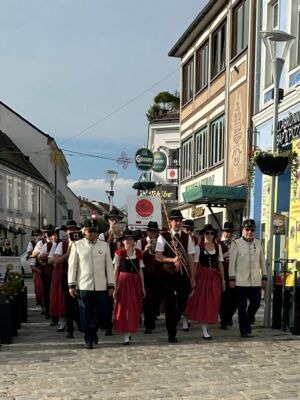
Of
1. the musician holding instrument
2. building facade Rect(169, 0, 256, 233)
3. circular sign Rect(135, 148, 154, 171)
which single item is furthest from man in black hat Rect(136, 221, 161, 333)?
circular sign Rect(135, 148, 154, 171)

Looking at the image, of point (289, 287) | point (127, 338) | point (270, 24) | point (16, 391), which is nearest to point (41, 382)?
point (16, 391)

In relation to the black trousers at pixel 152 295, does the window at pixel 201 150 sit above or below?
above

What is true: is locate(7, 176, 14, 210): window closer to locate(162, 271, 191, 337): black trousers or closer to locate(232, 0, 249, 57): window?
locate(232, 0, 249, 57): window

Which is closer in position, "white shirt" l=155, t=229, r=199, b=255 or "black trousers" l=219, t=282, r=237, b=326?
"white shirt" l=155, t=229, r=199, b=255

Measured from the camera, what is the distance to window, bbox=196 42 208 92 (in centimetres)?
2457

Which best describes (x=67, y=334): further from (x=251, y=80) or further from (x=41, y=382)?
(x=251, y=80)

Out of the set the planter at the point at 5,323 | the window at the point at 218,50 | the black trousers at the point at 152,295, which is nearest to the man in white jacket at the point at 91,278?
the planter at the point at 5,323

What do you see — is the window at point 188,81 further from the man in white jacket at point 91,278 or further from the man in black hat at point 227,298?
the man in white jacket at point 91,278

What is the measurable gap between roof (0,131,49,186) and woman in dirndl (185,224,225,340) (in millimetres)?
35509

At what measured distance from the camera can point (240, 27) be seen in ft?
65.1

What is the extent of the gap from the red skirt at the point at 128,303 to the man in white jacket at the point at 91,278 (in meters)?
0.26

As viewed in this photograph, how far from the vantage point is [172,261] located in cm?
888

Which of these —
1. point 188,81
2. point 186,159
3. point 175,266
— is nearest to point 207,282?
point 175,266

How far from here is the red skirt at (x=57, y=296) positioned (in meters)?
10.1
